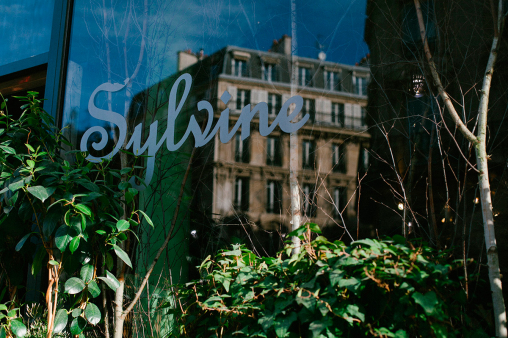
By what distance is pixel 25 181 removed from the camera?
2.58 metres

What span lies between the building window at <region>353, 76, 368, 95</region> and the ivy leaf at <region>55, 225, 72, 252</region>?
2.19 metres

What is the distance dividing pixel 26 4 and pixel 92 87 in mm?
1607

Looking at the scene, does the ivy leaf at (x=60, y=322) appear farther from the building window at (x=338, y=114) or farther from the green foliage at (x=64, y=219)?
the building window at (x=338, y=114)

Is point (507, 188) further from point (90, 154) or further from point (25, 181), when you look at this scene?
point (90, 154)

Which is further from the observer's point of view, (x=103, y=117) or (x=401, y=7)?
(x=103, y=117)

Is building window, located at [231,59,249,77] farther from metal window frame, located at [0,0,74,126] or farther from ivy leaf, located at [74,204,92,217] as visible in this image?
metal window frame, located at [0,0,74,126]

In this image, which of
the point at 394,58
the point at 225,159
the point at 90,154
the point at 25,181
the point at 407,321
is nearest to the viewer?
the point at 407,321

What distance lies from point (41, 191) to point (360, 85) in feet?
7.51

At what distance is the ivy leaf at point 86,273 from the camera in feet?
8.80

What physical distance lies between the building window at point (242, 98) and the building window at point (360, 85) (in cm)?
86

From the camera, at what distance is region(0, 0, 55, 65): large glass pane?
445 cm

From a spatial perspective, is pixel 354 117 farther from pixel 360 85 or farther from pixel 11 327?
pixel 11 327

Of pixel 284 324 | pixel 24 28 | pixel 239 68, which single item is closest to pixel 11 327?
pixel 284 324

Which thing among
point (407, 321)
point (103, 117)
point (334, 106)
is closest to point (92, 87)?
point (103, 117)
